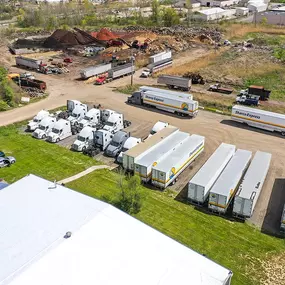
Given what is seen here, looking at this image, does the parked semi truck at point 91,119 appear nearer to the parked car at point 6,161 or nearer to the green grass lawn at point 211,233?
the parked car at point 6,161

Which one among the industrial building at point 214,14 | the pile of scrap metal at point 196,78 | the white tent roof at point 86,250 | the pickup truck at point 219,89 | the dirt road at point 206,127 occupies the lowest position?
the dirt road at point 206,127

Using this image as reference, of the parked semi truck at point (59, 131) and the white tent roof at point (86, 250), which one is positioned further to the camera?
the parked semi truck at point (59, 131)

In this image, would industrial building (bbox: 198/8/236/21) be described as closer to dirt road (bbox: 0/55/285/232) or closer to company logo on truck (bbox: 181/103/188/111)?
dirt road (bbox: 0/55/285/232)

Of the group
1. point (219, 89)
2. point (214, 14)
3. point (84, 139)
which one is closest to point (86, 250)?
point (84, 139)

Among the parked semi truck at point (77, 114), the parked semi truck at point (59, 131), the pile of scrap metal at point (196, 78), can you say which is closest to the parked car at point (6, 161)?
the parked semi truck at point (59, 131)

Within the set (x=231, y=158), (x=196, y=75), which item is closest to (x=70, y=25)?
(x=196, y=75)

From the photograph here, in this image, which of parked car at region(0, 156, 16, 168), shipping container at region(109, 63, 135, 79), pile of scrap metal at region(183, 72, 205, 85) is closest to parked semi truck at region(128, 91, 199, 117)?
shipping container at region(109, 63, 135, 79)

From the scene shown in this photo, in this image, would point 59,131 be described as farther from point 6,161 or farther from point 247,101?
point 247,101
